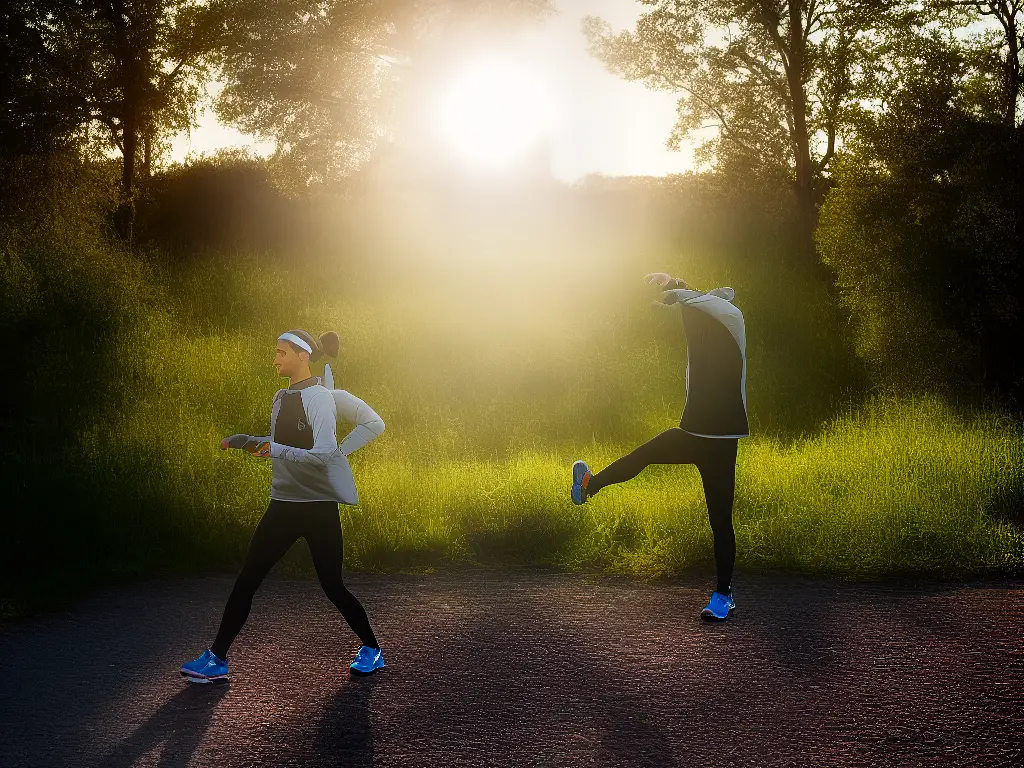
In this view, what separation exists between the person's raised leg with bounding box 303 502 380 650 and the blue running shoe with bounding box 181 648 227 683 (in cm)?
74

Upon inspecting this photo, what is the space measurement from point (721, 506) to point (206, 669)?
11.4 feet

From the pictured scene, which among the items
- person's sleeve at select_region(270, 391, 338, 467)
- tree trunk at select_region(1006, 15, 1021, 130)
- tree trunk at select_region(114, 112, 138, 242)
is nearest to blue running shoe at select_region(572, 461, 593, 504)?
person's sleeve at select_region(270, 391, 338, 467)

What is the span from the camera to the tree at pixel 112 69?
68.3 ft

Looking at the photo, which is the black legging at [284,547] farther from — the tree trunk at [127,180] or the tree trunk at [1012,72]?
the tree trunk at [127,180]

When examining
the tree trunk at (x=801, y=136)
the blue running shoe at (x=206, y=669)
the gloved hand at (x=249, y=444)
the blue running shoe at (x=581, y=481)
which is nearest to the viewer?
the gloved hand at (x=249, y=444)

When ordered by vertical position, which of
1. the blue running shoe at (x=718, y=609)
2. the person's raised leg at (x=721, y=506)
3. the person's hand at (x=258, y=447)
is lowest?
the blue running shoe at (x=718, y=609)

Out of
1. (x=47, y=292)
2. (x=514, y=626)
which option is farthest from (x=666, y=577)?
(x=47, y=292)

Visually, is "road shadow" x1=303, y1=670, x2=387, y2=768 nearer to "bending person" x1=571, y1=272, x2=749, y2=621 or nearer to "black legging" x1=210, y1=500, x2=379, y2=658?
"black legging" x1=210, y1=500, x2=379, y2=658

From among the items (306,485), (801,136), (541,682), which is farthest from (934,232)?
(306,485)

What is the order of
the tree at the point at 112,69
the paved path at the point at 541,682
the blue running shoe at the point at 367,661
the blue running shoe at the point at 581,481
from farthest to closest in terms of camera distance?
the tree at the point at 112,69 → the blue running shoe at the point at 581,481 → the blue running shoe at the point at 367,661 → the paved path at the point at 541,682

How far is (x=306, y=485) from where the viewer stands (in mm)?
5156

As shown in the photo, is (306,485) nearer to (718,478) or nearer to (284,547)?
(284,547)

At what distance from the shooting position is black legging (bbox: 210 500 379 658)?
523 centimetres

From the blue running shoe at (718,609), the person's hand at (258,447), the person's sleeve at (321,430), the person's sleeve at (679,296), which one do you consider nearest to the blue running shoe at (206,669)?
the person's sleeve at (321,430)
